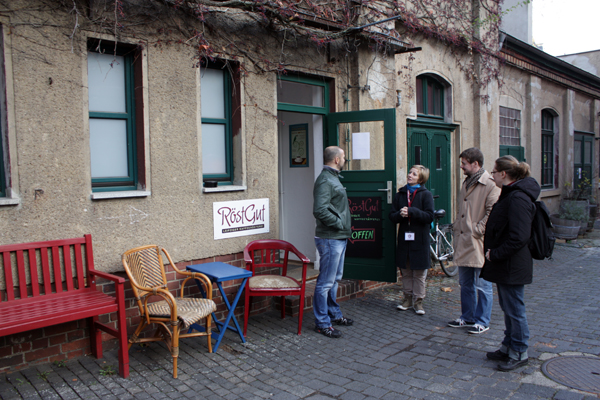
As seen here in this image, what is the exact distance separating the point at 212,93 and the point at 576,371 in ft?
14.9

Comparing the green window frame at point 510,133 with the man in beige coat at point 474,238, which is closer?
the man in beige coat at point 474,238

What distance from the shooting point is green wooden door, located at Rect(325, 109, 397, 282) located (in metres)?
6.25

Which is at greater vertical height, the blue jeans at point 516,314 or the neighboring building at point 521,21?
the neighboring building at point 521,21

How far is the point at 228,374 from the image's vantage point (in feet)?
13.6

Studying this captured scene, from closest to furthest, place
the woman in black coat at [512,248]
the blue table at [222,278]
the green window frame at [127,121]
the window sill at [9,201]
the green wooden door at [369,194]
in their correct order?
1. the window sill at [9,201]
2. the woman in black coat at [512,248]
3. the blue table at [222,278]
4. the green window frame at [127,121]
5. the green wooden door at [369,194]

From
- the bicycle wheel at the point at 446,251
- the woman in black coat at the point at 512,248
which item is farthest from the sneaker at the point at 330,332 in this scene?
the bicycle wheel at the point at 446,251

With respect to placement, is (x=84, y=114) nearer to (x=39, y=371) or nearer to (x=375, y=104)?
(x=39, y=371)

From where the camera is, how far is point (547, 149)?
43.6ft

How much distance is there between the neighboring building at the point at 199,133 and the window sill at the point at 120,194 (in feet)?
0.06

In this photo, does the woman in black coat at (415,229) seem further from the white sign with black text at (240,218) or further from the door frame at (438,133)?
the door frame at (438,133)

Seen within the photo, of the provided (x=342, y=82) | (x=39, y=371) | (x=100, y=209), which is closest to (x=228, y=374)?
(x=39, y=371)

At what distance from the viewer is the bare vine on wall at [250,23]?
433 cm

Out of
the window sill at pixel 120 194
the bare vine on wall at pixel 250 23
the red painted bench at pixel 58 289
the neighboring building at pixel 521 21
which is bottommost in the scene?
the red painted bench at pixel 58 289

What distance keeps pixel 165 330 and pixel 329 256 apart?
183 centimetres
